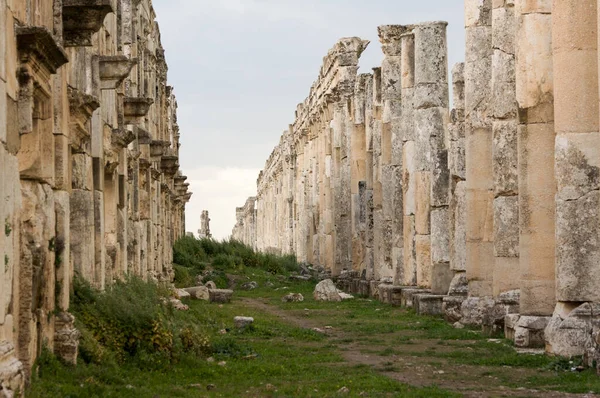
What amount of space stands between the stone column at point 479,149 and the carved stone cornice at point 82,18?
9.60m

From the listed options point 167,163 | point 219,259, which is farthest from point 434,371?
point 219,259

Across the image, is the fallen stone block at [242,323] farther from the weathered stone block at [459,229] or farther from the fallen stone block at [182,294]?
the fallen stone block at [182,294]

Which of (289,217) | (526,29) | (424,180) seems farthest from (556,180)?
(289,217)

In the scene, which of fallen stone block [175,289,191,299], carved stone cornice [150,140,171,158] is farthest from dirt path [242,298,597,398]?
carved stone cornice [150,140,171,158]

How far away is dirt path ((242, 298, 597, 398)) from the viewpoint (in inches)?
499

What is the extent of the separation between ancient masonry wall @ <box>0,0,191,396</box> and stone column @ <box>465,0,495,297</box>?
615 cm

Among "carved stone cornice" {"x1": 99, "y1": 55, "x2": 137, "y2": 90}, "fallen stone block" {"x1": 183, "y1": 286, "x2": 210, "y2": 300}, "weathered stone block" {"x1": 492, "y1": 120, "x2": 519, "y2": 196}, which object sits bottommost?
"fallen stone block" {"x1": 183, "y1": 286, "x2": 210, "y2": 300}

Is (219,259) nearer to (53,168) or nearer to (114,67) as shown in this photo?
(114,67)

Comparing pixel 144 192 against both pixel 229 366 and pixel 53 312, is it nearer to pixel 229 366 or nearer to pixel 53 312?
pixel 229 366

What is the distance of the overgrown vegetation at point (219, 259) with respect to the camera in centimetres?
4359

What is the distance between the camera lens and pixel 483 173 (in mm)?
21719

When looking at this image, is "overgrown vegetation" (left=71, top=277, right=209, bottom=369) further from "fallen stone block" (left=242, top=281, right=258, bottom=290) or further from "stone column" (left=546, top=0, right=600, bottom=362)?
"fallen stone block" (left=242, top=281, right=258, bottom=290)

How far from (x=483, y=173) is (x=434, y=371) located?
25.0 ft

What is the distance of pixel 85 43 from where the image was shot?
13.8m
